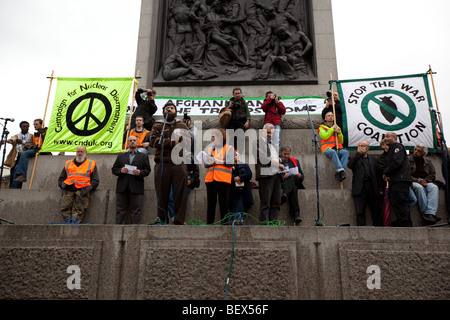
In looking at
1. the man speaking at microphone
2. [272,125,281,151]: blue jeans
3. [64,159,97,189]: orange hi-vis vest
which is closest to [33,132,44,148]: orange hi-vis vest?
[64,159,97,189]: orange hi-vis vest

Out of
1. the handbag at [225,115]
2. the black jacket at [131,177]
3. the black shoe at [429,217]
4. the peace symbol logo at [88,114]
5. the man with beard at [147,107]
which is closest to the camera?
the black shoe at [429,217]

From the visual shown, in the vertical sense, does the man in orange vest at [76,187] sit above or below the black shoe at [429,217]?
above

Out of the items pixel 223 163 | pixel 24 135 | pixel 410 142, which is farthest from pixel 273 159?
pixel 24 135

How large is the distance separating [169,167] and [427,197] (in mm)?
4838

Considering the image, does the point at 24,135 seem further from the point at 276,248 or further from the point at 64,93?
the point at 276,248

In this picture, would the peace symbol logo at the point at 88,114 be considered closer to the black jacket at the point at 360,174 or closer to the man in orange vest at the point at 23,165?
the man in orange vest at the point at 23,165

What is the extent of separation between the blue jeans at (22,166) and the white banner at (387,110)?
7.64 m

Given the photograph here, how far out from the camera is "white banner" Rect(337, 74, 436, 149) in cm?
989

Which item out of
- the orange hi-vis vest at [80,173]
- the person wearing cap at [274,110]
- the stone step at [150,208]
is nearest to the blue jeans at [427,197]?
the stone step at [150,208]

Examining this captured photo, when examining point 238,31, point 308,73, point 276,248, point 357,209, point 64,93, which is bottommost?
point 276,248

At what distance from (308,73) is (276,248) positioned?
29.4ft

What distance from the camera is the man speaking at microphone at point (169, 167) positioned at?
6801 mm
